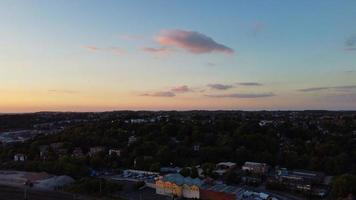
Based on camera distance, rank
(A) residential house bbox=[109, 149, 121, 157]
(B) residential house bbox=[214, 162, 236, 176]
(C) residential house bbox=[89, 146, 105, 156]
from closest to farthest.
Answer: (B) residential house bbox=[214, 162, 236, 176], (A) residential house bbox=[109, 149, 121, 157], (C) residential house bbox=[89, 146, 105, 156]

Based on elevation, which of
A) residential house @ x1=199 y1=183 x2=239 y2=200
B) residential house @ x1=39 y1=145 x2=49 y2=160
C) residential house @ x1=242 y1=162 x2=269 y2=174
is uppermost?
residential house @ x1=39 y1=145 x2=49 y2=160

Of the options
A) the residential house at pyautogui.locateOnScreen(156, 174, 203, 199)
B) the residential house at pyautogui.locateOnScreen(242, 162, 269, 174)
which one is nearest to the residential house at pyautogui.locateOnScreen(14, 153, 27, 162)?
the residential house at pyautogui.locateOnScreen(156, 174, 203, 199)

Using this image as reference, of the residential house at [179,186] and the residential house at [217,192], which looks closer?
the residential house at [217,192]

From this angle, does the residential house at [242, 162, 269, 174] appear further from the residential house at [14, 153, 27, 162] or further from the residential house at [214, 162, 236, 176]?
the residential house at [14, 153, 27, 162]

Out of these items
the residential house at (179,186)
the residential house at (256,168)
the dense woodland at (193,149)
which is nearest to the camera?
the residential house at (179,186)

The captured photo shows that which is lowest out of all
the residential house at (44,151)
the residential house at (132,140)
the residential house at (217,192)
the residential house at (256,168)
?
the residential house at (217,192)

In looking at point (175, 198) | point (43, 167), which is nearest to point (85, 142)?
point (43, 167)

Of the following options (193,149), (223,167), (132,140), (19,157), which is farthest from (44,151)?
(223,167)

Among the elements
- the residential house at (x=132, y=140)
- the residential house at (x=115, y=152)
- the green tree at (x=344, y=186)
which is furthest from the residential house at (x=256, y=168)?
the residential house at (x=132, y=140)

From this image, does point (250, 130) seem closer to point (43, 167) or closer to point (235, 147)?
point (235, 147)

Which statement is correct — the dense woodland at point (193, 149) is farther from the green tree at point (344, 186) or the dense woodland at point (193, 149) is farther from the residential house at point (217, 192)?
the green tree at point (344, 186)

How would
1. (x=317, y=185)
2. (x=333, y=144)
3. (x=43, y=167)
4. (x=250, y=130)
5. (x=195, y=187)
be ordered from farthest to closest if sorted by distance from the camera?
1. (x=250, y=130)
2. (x=333, y=144)
3. (x=43, y=167)
4. (x=317, y=185)
5. (x=195, y=187)
